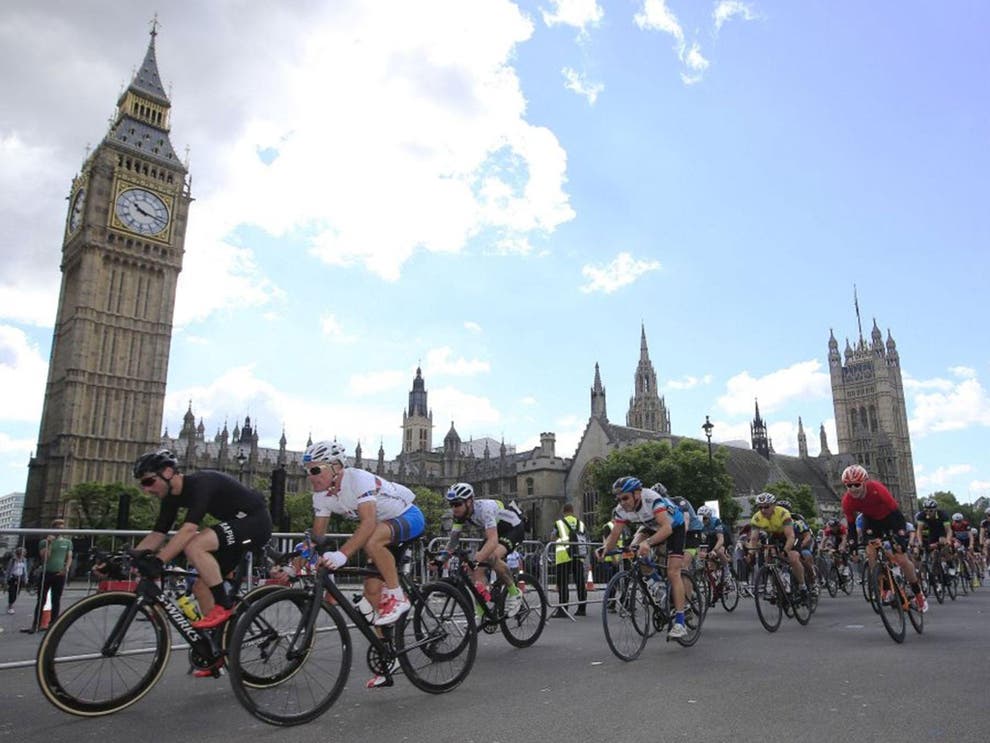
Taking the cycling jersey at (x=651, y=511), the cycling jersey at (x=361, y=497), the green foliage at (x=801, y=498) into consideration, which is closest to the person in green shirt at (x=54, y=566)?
the cycling jersey at (x=361, y=497)

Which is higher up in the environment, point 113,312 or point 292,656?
point 113,312

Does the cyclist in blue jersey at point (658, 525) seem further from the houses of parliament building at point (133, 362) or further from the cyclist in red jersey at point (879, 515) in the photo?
the houses of parliament building at point (133, 362)

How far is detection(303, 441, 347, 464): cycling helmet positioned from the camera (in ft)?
18.7

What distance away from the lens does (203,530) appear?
5.88 metres

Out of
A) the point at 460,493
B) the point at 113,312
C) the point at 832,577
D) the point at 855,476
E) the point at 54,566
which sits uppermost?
the point at 113,312

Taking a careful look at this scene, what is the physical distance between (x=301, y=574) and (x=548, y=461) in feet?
253

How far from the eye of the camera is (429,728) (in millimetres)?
4797

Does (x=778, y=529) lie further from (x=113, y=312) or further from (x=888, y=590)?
(x=113, y=312)

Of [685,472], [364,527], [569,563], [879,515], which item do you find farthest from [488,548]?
[685,472]

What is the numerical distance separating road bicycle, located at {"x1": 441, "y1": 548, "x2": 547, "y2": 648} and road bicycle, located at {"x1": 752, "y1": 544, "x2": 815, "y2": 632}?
2881 mm

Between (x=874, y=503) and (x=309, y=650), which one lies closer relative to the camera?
(x=309, y=650)

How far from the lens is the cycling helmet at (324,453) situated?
571cm

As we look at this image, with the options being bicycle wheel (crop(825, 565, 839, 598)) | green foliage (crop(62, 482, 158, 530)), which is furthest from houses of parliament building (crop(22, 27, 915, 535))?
bicycle wheel (crop(825, 565, 839, 598))

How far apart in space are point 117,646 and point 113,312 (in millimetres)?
84444
